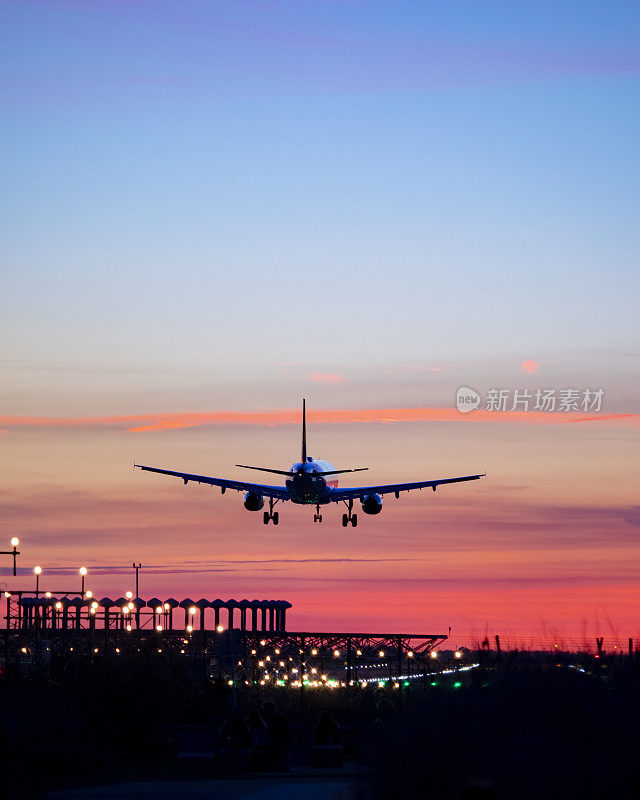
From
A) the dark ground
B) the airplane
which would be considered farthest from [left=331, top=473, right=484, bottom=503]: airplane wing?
the dark ground

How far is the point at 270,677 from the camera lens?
123812 mm

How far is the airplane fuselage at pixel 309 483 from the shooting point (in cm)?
7100

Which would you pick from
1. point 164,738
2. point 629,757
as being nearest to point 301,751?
point 164,738

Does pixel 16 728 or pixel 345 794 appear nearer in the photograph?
pixel 345 794

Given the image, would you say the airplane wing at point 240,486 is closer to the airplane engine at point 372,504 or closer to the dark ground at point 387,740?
the airplane engine at point 372,504

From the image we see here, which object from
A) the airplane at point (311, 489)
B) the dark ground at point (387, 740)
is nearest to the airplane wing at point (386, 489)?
the airplane at point (311, 489)

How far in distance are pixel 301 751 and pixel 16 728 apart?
973 cm

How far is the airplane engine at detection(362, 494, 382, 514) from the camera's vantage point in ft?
251

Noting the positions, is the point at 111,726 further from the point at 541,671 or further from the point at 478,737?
the point at 478,737

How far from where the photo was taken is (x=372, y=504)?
251 ft

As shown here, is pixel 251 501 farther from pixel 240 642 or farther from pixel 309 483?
pixel 240 642

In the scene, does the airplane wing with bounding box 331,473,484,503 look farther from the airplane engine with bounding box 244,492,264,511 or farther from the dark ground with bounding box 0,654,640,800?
the dark ground with bounding box 0,654,640,800

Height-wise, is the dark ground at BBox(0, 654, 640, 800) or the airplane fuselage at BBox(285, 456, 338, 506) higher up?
the airplane fuselage at BBox(285, 456, 338, 506)

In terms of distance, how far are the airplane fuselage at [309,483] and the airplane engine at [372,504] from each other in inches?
143
